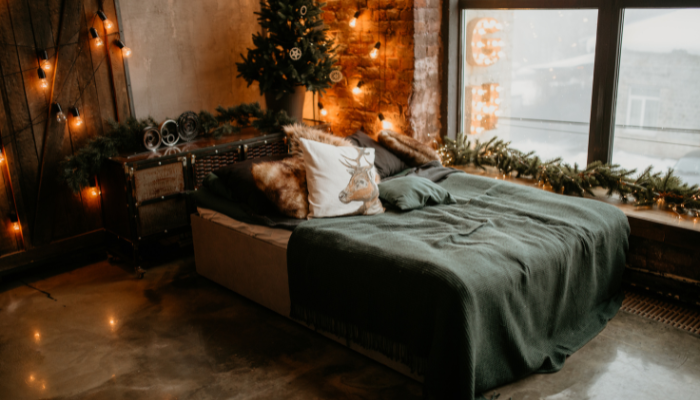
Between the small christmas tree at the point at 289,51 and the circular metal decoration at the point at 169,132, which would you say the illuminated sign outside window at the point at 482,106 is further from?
the circular metal decoration at the point at 169,132

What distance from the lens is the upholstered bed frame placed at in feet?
10.0

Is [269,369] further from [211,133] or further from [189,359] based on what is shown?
[211,133]

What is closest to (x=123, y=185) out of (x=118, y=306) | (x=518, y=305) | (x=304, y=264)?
(x=118, y=306)

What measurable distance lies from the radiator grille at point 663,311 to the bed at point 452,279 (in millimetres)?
108

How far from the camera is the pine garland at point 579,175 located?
3248 millimetres

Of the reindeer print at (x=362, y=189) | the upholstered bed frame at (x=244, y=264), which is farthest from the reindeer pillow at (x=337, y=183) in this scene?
the upholstered bed frame at (x=244, y=264)

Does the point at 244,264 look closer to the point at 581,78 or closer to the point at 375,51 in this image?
the point at 375,51

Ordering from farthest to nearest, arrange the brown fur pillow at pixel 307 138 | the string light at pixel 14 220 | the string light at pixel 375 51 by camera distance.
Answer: the string light at pixel 375 51, the string light at pixel 14 220, the brown fur pillow at pixel 307 138

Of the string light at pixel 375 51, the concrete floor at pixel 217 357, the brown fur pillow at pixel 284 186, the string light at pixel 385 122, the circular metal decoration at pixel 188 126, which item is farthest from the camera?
the string light at pixel 385 122

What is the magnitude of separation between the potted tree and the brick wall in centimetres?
25

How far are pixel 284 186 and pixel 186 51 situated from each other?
1826 mm

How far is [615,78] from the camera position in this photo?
11.6 feet

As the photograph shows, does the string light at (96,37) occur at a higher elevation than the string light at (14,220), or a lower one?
higher

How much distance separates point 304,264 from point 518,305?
1.09 meters
